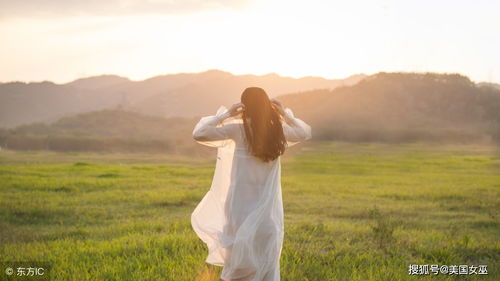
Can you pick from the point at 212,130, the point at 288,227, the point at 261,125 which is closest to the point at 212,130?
the point at 212,130

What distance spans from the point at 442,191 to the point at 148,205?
31.4 feet

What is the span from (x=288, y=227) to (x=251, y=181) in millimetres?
4709

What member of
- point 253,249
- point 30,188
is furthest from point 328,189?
point 253,249

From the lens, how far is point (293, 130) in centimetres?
517

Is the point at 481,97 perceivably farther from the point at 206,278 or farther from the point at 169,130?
the point at 206,278

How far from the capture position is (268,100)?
184 inches

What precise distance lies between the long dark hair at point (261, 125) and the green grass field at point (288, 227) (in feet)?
7.31

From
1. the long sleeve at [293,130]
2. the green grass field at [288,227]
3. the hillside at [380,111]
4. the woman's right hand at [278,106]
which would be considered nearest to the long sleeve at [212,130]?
the woman's right hand at [278,106]

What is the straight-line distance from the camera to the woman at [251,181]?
4.73m

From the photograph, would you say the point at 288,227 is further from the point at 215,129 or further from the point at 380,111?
the point at 380,111

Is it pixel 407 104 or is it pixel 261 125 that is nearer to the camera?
pixel 261 125

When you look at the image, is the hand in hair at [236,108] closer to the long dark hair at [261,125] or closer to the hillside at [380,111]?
the long dark hair at [261,125]

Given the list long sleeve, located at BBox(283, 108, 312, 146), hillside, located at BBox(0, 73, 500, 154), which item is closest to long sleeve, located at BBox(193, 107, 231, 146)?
long sleeve, located at BBox(283, 108, 312, 146)

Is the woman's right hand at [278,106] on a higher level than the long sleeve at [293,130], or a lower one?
higher
